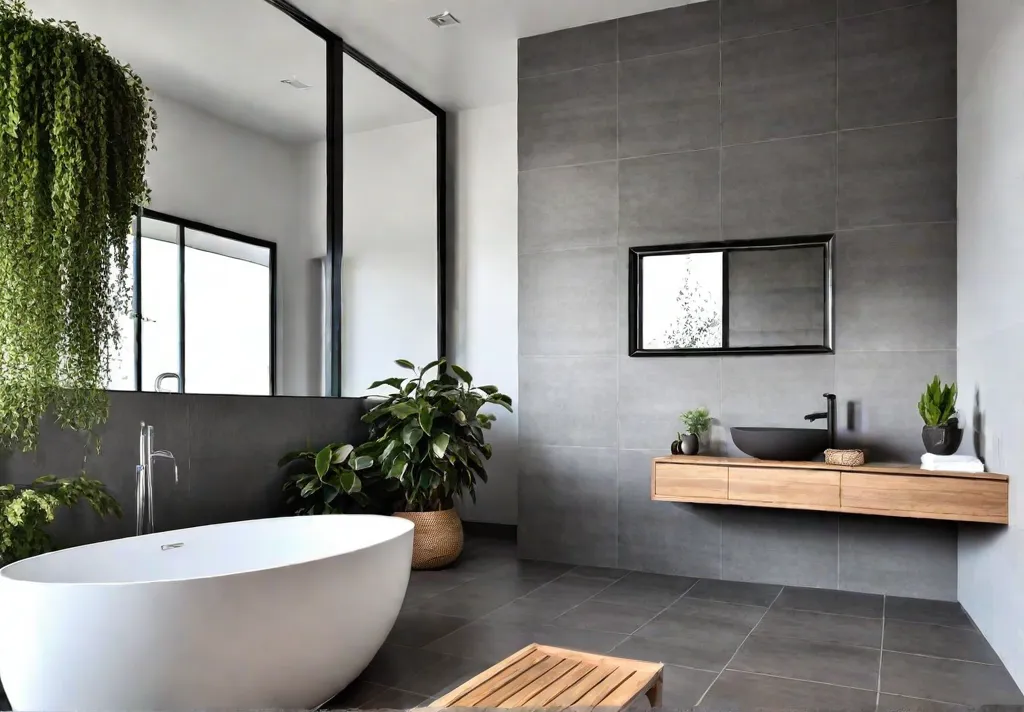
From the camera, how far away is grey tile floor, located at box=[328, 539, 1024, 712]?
8.66 feet

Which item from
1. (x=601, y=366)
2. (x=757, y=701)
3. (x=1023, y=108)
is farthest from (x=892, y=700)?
(x=601, y=366)

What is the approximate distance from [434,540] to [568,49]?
9.65 feet

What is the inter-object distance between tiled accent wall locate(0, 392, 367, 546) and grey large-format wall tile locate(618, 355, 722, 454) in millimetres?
1666

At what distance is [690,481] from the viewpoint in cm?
399

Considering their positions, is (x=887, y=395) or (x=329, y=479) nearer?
(x=887, y=395)

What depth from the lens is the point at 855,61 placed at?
4055 millimetres

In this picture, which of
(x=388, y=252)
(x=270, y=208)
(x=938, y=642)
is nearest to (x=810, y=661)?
(x=938, y=642)

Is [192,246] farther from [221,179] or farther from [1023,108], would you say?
[1023,108]

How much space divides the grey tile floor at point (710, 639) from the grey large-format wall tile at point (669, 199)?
1869 millimetres

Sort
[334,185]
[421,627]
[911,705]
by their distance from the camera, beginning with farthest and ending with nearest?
[334,185] → [421,627] → [911,705]

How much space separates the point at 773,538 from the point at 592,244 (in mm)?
1881

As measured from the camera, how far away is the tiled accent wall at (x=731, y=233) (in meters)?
3.91

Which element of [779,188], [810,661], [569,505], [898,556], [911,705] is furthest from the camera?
[569,505]

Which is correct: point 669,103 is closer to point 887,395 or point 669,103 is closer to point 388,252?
point 887,395
